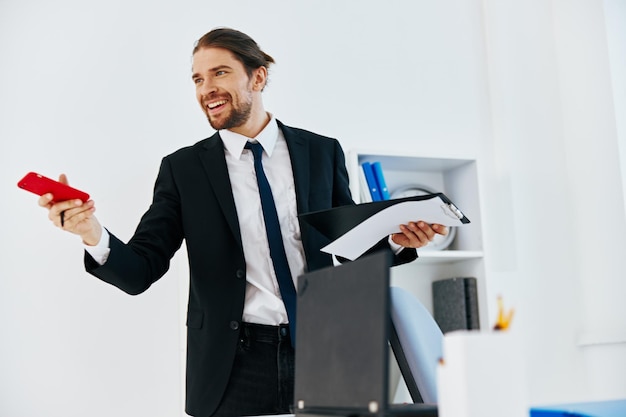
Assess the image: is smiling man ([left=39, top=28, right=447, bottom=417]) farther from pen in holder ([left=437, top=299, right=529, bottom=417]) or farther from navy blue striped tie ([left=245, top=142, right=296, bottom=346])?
pen in holder ([left=437, top=299, right=529, bottom=417])

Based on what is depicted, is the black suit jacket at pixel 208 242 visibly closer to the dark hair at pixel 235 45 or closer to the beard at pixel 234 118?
the beard at pixel 234 118

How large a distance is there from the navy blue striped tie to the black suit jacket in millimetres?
75

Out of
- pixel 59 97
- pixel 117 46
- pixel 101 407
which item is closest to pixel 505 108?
pixel 117 46

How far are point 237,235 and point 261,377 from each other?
38cm

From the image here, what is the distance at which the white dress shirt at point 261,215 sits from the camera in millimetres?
1958

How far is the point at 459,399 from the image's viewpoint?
688 mm

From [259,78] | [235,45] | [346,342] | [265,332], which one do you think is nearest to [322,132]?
[259,78]

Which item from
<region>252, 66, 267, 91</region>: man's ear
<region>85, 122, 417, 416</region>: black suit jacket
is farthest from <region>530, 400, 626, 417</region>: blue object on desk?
<region>252, 66, 267, 91</region>: man's ear

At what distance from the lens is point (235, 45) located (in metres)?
2.31

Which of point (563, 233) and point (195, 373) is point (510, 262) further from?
point (195, 373)

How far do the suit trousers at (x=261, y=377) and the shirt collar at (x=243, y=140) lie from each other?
1.80 ft

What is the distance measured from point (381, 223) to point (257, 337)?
53 cm

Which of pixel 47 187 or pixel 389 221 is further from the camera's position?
pixel 389 221

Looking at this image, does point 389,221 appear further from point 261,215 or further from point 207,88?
point 207,88
